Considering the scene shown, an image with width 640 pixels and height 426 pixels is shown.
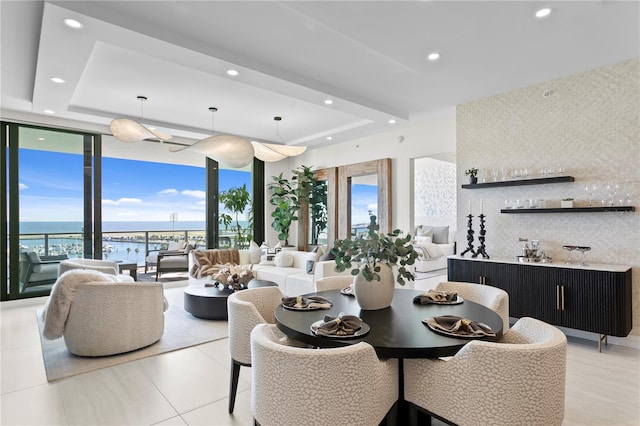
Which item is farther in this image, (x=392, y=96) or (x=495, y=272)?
(x=392, y=96)

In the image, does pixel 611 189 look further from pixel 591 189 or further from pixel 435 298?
pixel 435 298

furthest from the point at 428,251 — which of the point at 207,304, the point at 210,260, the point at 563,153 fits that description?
the point at 207,304

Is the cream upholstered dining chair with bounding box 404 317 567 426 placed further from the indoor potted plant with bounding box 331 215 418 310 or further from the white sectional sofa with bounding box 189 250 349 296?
the white sectional sofa with bounding box 189 250 349 296

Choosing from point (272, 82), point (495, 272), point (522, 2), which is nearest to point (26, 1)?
point (272, 82)

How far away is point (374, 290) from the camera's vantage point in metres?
2.15

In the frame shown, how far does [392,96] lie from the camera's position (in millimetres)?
4430

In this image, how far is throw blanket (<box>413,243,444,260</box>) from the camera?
7.10 metres

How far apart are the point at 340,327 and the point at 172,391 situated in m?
1.67

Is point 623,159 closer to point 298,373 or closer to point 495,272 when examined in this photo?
point 495,272

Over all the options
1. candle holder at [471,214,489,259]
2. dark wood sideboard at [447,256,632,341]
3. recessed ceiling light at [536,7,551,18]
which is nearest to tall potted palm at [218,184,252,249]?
candle holder at [471,214,489,259]

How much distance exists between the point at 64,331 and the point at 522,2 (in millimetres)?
4589

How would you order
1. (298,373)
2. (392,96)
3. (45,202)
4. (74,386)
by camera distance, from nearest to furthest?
(298,373) < (74,386) < (392,96) < (45,202)

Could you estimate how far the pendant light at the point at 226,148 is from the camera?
14.1ft

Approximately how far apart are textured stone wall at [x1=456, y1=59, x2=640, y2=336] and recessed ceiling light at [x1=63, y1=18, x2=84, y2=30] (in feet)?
13.9
